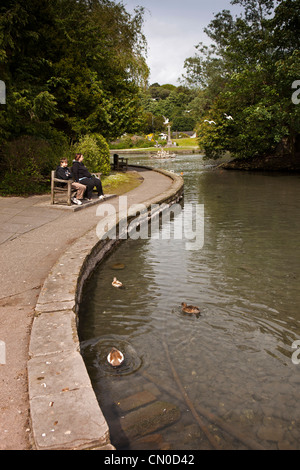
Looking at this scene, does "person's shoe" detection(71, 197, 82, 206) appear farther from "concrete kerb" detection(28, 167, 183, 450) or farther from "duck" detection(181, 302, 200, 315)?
"duck" detection(181, 302, 200, 315)

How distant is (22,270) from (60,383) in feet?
9.91

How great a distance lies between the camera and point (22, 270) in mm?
5535

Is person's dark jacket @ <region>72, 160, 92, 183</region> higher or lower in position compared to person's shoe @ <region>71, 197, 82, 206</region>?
higher

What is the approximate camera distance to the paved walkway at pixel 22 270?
2629 mm

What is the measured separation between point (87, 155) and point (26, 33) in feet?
16.2

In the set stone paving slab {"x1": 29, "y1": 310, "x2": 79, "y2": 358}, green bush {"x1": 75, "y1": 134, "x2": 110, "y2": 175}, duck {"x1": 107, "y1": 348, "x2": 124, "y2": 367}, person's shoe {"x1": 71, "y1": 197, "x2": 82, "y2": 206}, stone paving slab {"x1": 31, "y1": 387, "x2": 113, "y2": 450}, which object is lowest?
duck {"x1": 107, "y1": 348, "x2": 124, "y2": 367}

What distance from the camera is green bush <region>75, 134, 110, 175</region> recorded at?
16.1 meters

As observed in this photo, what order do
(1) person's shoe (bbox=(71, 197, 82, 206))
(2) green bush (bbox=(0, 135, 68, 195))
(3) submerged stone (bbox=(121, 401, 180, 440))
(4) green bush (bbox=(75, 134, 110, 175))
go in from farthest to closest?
(4) green bush (bbox=(75, 134, 110, 175)), (2) green bush (bbox=(0, 135, 68, 195)), (1) person's shoe (bbox=(71, 197, 82, 206)), (3) submerged stone (bbox=(121, 401, 180, 440))

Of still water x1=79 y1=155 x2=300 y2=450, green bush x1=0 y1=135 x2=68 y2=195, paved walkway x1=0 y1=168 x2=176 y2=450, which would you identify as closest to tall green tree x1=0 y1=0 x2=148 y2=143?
green bush x1=0 y1=135 x2=68 y2=195

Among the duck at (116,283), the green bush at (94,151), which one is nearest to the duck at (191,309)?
the duck at (116,283)

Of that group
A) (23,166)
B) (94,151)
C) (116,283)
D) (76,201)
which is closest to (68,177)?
(76,201)

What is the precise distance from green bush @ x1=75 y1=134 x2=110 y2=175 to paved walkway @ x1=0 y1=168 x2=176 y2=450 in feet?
14.8

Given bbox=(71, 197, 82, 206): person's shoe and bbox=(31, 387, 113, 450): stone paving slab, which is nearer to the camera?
bbox=(31, 387, 113, 450): stone paving slab

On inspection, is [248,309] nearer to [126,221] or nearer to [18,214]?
[126,221]
